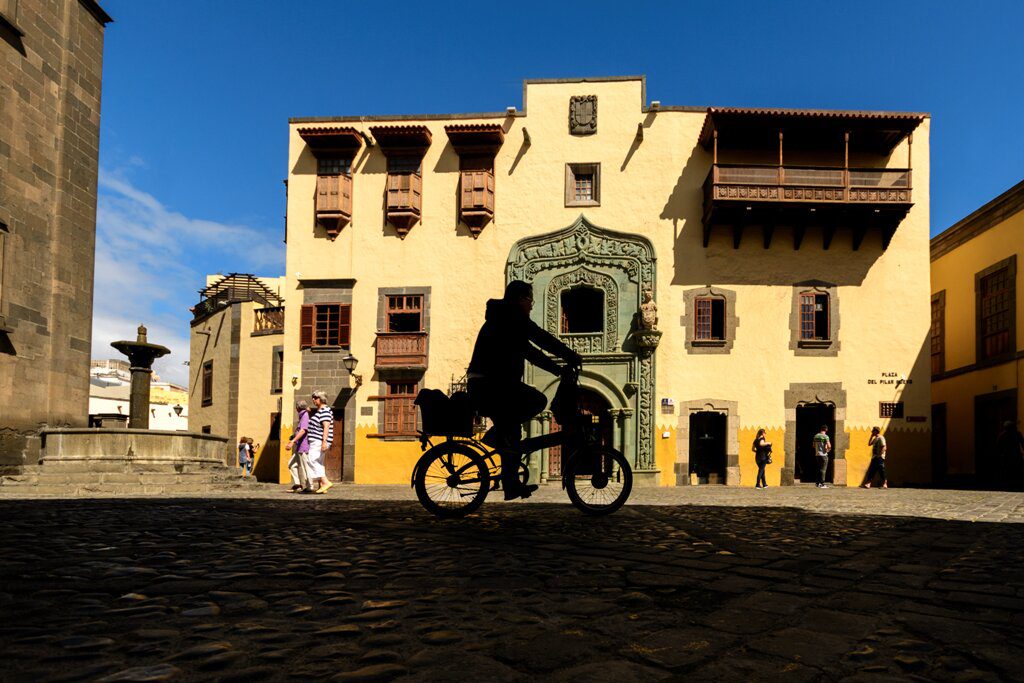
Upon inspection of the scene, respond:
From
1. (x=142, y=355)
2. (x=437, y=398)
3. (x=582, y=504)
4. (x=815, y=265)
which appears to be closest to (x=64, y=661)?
(x=437, y=398)

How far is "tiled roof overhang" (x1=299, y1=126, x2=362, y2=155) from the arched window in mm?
8226

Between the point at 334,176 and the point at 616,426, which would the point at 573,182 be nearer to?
the point at 334,176

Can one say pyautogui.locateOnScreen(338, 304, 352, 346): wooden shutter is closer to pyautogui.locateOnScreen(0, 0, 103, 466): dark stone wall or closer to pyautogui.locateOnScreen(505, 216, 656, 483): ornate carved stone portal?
pyautogui.locateOnScreen(505, 216, 656, 483): ornate carved stone portal

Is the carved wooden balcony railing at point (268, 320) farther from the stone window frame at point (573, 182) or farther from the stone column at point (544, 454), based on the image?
the stone window frame at point (573, 182)

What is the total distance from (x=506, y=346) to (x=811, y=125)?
19.7m

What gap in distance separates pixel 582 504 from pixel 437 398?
5.44 ft

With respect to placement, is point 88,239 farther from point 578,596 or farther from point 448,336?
point 578,596

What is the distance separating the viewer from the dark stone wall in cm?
1580

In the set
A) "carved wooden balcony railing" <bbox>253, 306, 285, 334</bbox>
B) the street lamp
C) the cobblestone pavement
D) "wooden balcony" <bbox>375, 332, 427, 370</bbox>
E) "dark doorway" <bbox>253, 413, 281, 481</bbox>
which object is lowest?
"dark doorway" <bbox>253, 413, 281, 481</bbox>

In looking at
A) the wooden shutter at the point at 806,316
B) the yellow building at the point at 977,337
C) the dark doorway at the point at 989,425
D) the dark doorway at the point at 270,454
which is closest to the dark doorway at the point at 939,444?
the yellow building at the point at 977,337

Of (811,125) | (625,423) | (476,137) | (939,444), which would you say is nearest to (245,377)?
(476,137)

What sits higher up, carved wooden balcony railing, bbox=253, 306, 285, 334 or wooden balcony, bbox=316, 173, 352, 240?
wooden balcony, bbox=316, 173, 352, 240

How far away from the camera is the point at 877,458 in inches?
843

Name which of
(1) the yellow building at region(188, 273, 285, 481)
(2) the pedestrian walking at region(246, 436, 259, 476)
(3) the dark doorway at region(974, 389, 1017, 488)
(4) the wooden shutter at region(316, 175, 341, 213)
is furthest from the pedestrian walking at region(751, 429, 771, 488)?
(2) the pedestrian walking at region(246, 436, 259, 476)
